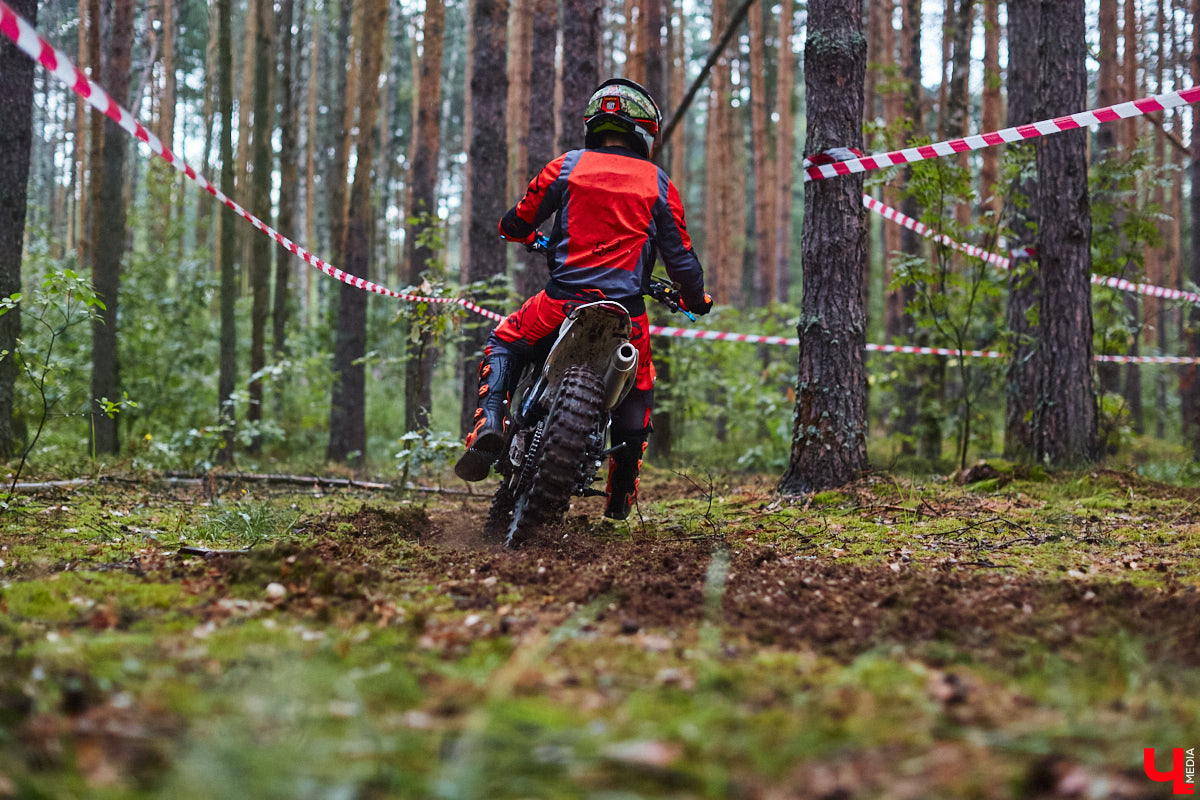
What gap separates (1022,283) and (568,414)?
20.6 ft

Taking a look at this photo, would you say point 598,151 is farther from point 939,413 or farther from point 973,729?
point 939,413

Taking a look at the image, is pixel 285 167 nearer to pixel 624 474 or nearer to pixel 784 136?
pixel 624 474

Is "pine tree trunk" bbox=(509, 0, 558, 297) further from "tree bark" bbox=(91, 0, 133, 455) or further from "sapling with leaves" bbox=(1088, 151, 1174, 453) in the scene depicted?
"sapling with leaves" bbox=(1088, 151, 1174, 453)

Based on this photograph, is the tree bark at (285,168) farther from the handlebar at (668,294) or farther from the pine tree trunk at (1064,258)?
the pine tree trunk at (1064,258)

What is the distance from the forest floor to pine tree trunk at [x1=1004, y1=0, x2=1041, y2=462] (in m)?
3.93

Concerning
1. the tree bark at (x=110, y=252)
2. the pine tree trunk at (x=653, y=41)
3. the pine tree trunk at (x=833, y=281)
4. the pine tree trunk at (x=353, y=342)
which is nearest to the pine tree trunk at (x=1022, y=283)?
the pine tree trunk at (x=833, y=281)

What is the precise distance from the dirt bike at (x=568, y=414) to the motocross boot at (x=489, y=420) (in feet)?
0.26

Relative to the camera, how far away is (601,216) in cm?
445

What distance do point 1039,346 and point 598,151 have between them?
182 inches

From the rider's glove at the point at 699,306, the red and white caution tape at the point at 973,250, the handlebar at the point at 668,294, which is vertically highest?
the red and white caution tape at the point at 973,250

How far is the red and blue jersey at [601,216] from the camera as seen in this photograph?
4.43 meters

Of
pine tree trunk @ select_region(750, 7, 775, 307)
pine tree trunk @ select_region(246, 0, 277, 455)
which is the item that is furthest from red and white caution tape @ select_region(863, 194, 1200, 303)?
pine tree trunk @ select_region(750, 7, 775, 307)

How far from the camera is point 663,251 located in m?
4.69

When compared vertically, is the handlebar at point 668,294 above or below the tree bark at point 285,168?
below
